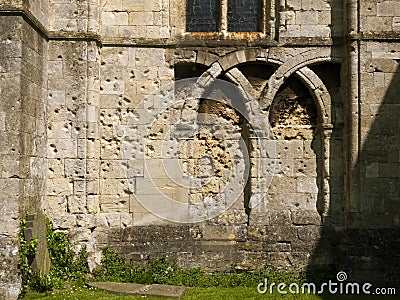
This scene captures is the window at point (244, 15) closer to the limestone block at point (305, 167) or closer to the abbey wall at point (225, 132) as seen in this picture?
the abbey wall at point (225, 132)

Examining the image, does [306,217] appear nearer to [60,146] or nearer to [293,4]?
[293,4]

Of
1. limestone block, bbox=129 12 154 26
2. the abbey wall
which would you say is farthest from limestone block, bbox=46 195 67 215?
limestone block, bbox=129 12 154 26

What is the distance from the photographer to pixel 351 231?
837 cm

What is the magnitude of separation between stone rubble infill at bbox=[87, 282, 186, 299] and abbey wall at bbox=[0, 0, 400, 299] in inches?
21.1

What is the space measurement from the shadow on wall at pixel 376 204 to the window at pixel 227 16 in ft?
7.55

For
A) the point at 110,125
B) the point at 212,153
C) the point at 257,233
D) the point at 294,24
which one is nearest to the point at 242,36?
the point at 294,24

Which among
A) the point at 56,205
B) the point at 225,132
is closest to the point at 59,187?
the point at 56,205

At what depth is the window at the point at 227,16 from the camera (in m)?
9.12

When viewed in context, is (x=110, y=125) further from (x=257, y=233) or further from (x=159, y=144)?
(x=257, y=233)

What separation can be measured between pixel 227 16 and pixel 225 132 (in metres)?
1.93

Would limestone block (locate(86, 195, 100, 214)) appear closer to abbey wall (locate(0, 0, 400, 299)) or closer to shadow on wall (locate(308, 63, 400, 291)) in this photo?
abbey wall (locate(0, 0, 400, 299))

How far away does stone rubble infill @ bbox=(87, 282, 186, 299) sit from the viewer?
7.54 meters

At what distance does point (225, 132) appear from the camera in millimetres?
9023

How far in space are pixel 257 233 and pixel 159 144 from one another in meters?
2.10
